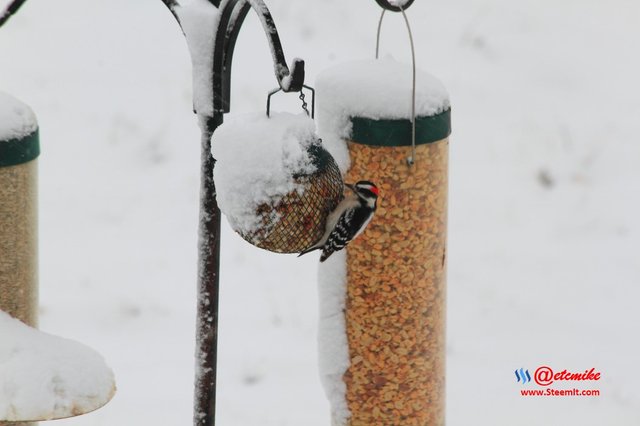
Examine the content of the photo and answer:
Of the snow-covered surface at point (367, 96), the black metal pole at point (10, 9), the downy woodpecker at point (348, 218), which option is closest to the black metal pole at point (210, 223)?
the downy woodpecker at point (348, 218)

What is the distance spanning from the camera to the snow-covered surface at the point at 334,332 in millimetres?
3506

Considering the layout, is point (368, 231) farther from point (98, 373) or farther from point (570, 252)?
point (570, 252)

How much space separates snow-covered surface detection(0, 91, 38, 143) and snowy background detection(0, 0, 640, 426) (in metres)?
2.00

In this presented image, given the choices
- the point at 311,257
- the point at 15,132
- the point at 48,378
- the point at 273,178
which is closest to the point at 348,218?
the point at 273,178

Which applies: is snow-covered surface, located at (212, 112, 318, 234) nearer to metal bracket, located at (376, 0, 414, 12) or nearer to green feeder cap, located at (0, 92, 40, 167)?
metal bracket, located at (376, 0, 414, 12)

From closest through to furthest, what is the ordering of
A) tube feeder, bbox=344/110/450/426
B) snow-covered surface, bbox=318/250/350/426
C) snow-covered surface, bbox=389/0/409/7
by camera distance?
1. snow-covered surface, bbox=389/0/409/7
2. tube feeder, bbox=344/110/450/426
3. snow-covered surface, bbox=318/250/350/426

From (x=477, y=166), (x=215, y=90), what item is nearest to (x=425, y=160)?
(x=215, y=90)

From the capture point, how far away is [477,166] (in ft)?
23.7

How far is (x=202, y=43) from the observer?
2754mm

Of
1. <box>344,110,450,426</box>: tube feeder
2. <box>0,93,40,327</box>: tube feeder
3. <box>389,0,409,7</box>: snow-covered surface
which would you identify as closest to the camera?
<box>389,0,409,7</box>: snow-covered surface

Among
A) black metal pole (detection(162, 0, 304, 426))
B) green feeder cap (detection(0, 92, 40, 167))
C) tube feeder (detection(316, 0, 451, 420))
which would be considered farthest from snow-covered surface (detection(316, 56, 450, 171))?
green feeder cap (detection(0, 92, 40, 167))

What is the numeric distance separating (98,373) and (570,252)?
432cm

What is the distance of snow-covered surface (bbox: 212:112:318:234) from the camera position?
2588 mm

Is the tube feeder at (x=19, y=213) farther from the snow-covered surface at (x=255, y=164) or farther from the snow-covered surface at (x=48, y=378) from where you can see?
the snow-covered surface at (x=255, y=164)
